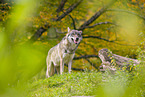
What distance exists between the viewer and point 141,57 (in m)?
3.94

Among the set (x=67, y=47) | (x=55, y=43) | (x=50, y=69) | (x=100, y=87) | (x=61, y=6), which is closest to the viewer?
(x=100, y=87)

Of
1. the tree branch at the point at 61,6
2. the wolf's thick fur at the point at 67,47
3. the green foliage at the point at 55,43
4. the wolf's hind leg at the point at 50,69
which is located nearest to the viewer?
the green foliage at the point at 55,43

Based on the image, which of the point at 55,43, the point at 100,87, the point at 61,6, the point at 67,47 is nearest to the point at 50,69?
the point at 67,47

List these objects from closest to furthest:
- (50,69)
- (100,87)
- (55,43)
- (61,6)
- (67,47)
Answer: (100,87), (67,47), (50,69), (61,6), (55,43)

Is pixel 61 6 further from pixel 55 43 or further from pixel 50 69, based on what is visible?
pixel 50 69

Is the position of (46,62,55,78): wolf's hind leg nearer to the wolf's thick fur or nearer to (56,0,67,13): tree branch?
the wolf's thick fur

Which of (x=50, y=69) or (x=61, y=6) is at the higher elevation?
(x=61, y=6)

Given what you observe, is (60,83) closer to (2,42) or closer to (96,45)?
(2,42)

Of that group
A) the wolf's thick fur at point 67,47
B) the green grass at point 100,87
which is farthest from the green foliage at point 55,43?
the wolf's thick fur at point 67,47

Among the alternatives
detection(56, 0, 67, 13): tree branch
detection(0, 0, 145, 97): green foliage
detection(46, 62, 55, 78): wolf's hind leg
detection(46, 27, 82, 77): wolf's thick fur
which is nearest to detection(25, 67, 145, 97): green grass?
detection(0, 0, 145, 97): green foliage

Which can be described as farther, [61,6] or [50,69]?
[61,6]

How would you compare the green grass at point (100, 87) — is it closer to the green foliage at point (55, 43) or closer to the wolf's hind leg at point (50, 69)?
the green foliage at point (55, 43)

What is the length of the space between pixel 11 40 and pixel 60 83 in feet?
23.7

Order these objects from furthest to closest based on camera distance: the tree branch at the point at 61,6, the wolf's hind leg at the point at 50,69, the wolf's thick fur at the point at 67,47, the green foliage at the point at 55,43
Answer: the tree branch at the point at 61,6 < the wolf's hind leg at the point at 50,69 < the wolf's thick fur at the point at 67,47 < the green foliage at the point at 55,43
